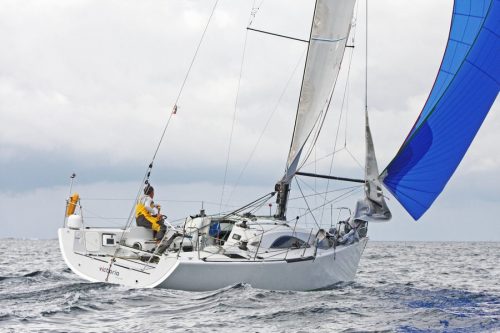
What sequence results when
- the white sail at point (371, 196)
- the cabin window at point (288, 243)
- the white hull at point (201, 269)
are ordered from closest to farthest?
the white hull at point (201, 269) < the cabin window at point (288, 243) < the white sail at point (371, 196)

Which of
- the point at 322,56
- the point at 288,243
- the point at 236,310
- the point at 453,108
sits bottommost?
the point at 236,310

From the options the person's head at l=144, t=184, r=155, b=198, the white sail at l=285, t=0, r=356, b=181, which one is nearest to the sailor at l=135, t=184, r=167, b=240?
the person's head at l=144, t=184, r=155, b=198

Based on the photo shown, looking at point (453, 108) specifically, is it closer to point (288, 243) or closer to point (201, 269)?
point (288, 243)

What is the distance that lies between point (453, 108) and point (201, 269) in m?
6.47

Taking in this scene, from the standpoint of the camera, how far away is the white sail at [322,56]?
17094mm

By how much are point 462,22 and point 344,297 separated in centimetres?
649

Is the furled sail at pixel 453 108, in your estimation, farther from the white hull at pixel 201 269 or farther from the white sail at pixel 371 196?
the white hull at pixel 201 269

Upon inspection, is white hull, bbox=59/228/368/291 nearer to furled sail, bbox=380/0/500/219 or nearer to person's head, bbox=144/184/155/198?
person's head, bbox=144/184/155/198

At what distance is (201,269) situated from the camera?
44.3 ft

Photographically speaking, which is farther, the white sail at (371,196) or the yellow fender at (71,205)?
the white sail at (371,196)

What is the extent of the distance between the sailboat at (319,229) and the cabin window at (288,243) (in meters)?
0.02

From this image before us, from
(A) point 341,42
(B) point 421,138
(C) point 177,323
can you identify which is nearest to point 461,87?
(B) point 421,138

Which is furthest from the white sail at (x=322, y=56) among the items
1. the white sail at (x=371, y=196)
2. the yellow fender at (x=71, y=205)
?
the yellow fender at (x=71, y=205)

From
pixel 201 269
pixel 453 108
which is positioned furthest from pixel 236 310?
pixel 453 108
